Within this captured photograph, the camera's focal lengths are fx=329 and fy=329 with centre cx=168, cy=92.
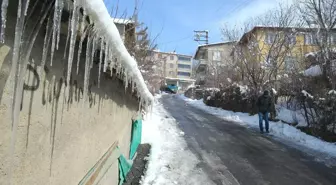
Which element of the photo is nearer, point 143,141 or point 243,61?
point 143,141

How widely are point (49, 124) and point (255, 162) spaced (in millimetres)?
6065

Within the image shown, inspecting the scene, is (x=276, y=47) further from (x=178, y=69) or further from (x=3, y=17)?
(x=178, y=69)

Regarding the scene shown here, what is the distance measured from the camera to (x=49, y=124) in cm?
226

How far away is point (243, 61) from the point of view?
66.9 ft

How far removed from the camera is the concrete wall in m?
1.72

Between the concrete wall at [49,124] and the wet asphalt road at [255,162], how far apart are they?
3.28 metres

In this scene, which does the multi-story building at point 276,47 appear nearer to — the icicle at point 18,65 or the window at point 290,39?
the window at point 290,39

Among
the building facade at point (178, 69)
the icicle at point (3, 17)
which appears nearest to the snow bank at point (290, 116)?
the icicle at point (3, 17)

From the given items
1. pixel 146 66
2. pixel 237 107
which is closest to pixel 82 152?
pixel 146 66

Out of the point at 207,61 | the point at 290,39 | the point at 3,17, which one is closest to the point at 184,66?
the point at 207,61

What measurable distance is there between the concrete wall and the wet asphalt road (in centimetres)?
328

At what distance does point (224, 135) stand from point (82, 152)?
899 centimetres

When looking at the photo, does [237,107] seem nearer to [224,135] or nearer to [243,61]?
[243,61]

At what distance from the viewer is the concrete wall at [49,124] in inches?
67.9
